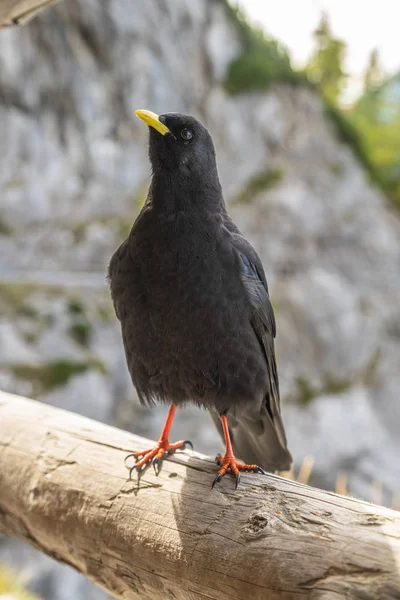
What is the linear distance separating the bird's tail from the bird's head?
104cm

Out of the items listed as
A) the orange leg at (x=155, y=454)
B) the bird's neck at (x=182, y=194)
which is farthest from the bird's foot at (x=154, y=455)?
the bird's neck at (x=182, y=194)

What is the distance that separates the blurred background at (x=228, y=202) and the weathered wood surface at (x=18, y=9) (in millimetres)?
5338

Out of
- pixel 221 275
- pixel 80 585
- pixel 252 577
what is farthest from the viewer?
pixel 80 585

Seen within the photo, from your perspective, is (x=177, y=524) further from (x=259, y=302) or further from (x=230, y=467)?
(x=259, y=302)

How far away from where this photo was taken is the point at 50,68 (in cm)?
1029

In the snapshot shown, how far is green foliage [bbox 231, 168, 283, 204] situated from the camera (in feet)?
39.6

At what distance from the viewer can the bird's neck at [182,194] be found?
2086mm

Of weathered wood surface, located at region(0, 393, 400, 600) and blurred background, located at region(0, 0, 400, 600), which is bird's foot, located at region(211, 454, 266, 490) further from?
blurred background, located at region(0, 0, 400, 600)

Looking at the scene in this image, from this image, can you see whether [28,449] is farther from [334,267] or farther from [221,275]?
[334,267]

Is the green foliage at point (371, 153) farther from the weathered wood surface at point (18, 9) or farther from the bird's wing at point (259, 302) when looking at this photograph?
the weathered wood surface at point (18, 9)

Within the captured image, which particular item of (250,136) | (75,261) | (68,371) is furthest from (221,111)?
(68,371)

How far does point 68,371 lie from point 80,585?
2588 mm

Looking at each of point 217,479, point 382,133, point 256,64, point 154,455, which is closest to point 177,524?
point 217,479

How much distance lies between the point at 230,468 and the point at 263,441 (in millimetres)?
567
